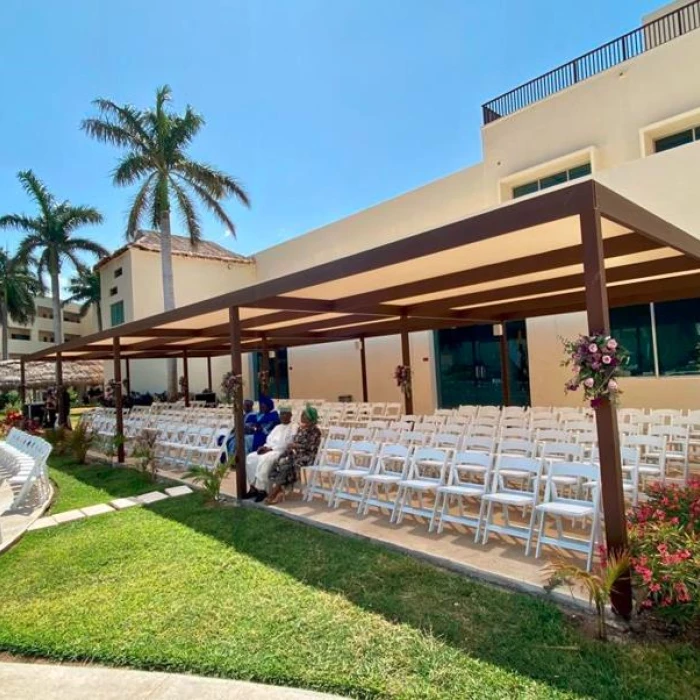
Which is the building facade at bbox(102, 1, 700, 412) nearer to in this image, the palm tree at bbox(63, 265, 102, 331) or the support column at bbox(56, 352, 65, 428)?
the support column at bbox(56, 352, 65, 428)

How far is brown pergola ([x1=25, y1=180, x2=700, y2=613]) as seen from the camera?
11.5 ft

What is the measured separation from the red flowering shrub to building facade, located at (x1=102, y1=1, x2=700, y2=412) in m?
4.64

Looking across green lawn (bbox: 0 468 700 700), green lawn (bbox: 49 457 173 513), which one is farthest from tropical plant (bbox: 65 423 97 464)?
green lawn (bbox: 0 468 700 700)

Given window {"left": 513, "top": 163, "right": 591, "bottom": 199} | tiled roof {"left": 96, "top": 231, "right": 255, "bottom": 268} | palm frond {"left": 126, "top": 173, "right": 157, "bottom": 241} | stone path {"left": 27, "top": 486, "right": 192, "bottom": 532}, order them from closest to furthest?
1. stone path {"left": 27, "top": 486, "right": 192, "bottom": 532}
2. window {"left": 513, "top": 163, "right": 591, "bottom": 199}
3. palm frond {"left": 126, "top": 173, "right": 157, "bottom": 241}
4. tiled roof {"left": 96, "top": 231, "right": 255, "bottom": 268}

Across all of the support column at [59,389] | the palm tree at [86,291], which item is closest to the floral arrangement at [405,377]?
the support column at [59,389]

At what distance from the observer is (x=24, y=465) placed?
8328 mm

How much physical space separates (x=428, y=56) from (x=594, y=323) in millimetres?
11958

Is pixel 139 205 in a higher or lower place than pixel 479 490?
higher

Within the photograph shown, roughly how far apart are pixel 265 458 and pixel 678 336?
28.8ft

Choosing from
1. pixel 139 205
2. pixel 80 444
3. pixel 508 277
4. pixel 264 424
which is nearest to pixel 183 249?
pixel 139 205

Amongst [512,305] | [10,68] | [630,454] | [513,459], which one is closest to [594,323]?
[513,459]

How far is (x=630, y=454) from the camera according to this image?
504 cm

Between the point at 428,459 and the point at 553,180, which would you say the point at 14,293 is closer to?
the point at 553,180

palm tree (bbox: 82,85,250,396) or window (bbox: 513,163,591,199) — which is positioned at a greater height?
palm tree (bbox: 82,85,250,396)
